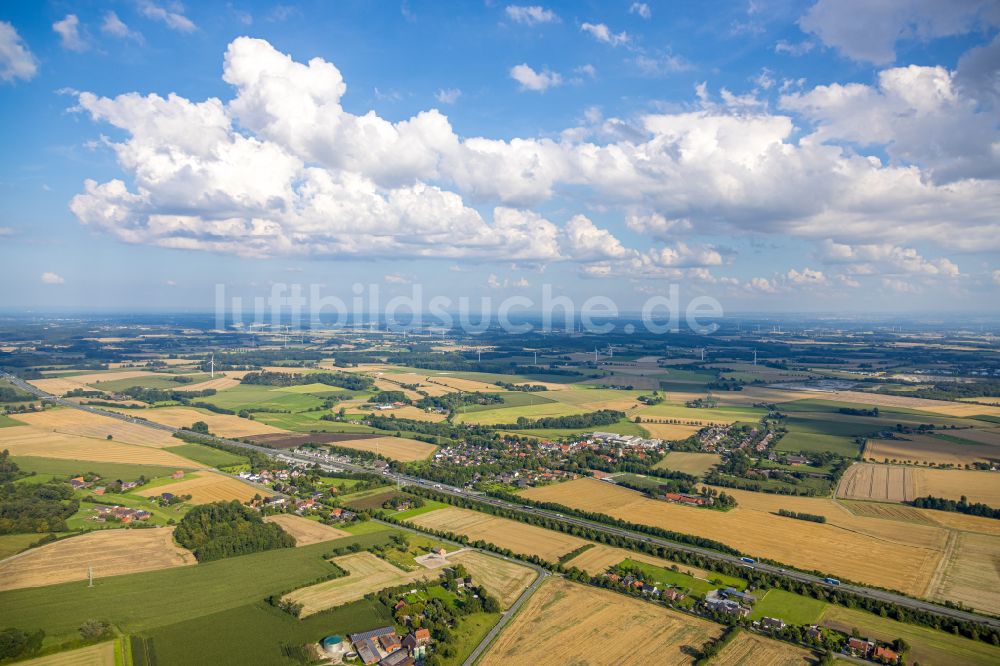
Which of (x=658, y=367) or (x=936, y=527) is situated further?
(x=658, y=367)

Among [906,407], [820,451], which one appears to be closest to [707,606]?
[820,451]

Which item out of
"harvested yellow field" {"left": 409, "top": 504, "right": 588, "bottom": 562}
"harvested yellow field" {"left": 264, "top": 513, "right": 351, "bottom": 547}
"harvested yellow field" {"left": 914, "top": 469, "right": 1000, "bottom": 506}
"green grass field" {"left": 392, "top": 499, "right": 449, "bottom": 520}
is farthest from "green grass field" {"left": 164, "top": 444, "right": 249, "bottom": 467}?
"harvested yellow field" {"left": 914, "top": 469, "right": 1000, "bottom": 506}

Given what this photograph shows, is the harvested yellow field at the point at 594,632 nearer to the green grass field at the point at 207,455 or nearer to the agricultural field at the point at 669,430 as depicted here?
the green grass field at the point at 207,455

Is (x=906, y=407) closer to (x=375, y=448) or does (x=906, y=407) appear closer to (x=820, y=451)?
(x=820, y=451)

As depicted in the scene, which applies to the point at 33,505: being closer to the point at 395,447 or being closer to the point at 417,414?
the point at 395,447

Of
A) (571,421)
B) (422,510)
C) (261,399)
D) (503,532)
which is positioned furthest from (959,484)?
(261,399)

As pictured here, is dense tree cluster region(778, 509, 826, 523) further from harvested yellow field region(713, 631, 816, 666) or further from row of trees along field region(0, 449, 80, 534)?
row of trees along field region(0, 449, 80, 534)
